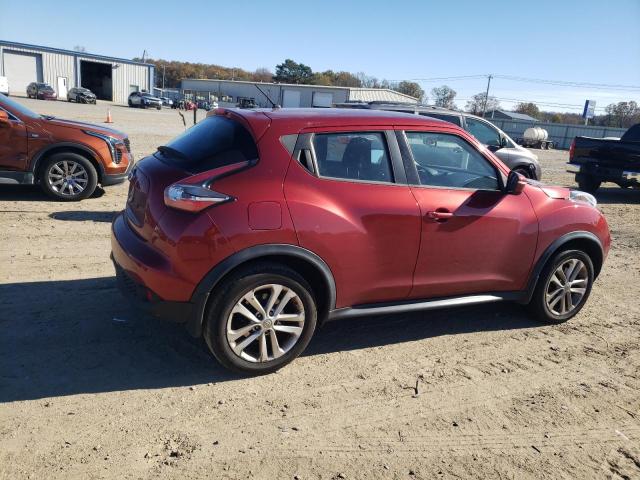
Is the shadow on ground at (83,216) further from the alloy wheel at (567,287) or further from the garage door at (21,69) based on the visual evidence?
the garage door at (21,69)

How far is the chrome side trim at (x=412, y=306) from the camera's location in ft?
12.4

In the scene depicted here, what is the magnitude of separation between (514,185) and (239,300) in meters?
2.40

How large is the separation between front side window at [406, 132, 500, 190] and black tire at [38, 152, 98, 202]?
19.1 feet

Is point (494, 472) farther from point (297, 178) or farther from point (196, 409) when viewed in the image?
point (297, 178)

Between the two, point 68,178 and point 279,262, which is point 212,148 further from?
point 68,178

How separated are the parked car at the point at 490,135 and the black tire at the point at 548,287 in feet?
19.5

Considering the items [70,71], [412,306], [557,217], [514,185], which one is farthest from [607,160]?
[70,71]

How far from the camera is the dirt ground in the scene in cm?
278

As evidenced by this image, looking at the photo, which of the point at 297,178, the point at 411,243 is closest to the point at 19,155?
the point at 297,178

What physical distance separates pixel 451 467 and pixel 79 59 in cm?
6609

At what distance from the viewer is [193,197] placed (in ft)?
10.6

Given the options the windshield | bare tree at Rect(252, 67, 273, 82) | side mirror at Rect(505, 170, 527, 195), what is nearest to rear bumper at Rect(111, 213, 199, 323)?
side mirror at Rect(505, 170, 527, 195)

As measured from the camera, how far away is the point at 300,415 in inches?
126

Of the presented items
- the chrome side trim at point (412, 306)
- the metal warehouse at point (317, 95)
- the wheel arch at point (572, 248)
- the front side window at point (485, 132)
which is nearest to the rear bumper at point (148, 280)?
the chrome side trim at point (412, 306)
